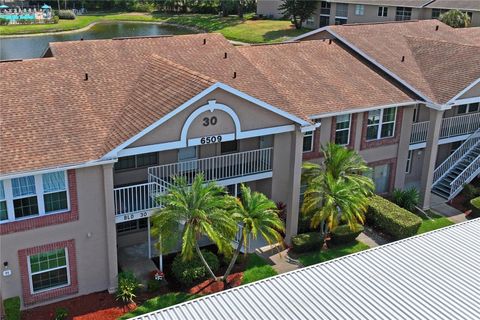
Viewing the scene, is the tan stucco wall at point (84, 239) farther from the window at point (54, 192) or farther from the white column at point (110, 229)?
the window at point (54, 192)

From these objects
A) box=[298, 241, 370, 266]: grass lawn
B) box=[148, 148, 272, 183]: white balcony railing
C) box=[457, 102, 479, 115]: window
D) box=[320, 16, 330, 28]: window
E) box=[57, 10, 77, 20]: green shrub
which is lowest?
box=[298, 241, 370, 266]: grass lawn

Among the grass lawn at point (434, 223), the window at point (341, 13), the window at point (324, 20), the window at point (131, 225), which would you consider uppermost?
the window at point (341, 13)

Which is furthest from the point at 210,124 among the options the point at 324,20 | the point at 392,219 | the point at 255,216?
the point at 324,20

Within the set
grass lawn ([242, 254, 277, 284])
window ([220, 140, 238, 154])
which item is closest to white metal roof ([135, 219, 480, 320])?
grass lawn ([242, 254, 277, 284])

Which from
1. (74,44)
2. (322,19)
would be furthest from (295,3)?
(74,44)

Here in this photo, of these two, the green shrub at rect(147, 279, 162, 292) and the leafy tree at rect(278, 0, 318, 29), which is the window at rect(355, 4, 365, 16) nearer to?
the leafy tree at rect(278, 0, 318, 29)

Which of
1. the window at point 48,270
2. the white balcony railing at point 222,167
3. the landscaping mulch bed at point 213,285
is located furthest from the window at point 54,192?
the landscaping mulch bed at point 213,285

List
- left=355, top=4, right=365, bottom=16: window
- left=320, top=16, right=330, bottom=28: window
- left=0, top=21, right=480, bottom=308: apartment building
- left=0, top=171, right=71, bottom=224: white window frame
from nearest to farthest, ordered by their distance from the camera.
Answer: left=0, top=171, right=71, bottom=224: white window frame < left=0, top=21, right=480, bottom=308: apartment building < left=355, top=4, right=365, bottom=16: window < left=320, top=16, right=330, bottom=28: window

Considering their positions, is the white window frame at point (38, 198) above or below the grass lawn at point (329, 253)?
above
